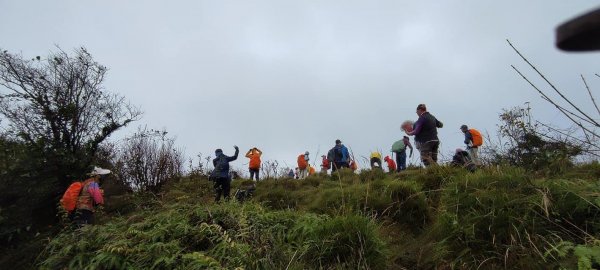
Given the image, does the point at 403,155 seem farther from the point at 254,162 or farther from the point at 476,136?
the point at 254,162

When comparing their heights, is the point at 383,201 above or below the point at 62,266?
above

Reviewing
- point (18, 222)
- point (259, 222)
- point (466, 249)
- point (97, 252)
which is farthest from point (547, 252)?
point (18, 222)

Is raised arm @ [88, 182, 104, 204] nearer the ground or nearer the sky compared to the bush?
nearer the sky

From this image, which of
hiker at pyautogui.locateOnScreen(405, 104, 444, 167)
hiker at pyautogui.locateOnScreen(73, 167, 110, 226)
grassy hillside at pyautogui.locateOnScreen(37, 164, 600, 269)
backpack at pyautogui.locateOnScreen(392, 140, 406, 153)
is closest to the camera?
grassy hillside at pyautogui.locateOnScreen(37, 164, 600, 269)

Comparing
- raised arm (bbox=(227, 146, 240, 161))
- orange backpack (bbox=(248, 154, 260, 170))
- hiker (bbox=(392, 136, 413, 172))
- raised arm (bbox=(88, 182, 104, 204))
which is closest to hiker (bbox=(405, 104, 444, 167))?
hiker (bbox=(392, 136, 413, 172))

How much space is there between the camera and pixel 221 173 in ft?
40.2

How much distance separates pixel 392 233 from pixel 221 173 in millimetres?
6587

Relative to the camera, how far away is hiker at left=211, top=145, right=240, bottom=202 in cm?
1223

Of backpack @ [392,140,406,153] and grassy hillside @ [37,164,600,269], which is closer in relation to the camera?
grassy hillside @ [37,164,600,269]

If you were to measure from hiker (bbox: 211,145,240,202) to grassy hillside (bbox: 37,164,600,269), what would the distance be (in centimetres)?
462

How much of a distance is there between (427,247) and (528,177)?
4.72 feet

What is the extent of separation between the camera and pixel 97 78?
48.1ft

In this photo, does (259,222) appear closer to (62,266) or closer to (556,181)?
(62,266)

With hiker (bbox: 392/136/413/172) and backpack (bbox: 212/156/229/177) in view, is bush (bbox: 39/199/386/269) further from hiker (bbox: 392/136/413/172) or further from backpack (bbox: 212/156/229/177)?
hiker (bbox: 392/136/413/172)
